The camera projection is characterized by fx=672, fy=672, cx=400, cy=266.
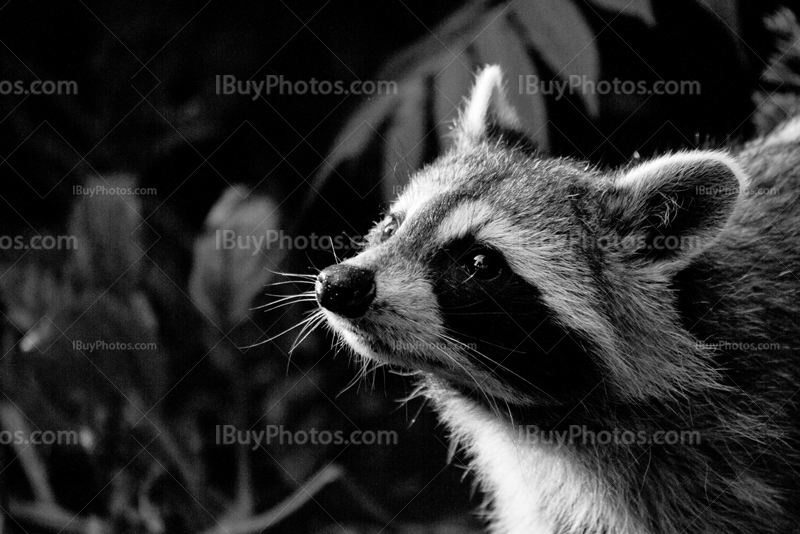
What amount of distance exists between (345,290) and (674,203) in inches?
55.6

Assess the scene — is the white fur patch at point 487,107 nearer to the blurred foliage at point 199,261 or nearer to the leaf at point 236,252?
the blurred foliage at point 199,261

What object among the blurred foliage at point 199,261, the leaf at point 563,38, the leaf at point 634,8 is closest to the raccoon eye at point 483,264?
the blurred foliage at point 199,261

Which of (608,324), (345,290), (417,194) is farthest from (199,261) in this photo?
(608,324)

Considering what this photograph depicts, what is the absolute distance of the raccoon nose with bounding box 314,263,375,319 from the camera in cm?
258

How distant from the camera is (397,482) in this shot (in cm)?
419

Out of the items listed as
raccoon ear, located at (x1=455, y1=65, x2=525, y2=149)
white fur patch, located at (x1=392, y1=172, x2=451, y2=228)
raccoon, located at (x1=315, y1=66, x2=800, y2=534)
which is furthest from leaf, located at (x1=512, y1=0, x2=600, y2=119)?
white fur patch, located at (x1=392, y1=172, x2=451, y2=228)

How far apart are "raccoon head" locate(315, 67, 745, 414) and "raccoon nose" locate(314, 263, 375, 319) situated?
2.4 inches

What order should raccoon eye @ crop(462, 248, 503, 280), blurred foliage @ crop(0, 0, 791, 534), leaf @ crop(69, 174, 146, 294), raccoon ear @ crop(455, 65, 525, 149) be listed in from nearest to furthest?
1. raccoon eye @ crop(462, 248, 503, 280)
2. raccoon ear @ crop(455, 65, 525, 149)
3. blurred foliage @ crop(0, 0, 791, 534)
4. leaf @ crop(69, 174, 146, 294)

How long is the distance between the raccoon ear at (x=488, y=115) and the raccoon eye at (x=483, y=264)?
0.95 m

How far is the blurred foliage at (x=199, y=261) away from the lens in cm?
413

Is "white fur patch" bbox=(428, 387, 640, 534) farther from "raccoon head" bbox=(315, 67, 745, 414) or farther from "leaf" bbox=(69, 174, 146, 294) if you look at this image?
"leaf" bbox=(69, 174, 146, 294)

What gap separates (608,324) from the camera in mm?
2977

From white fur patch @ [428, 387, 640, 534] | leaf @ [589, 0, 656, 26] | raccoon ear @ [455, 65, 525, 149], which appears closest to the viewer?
white fur patch @ [428, 387, 640, 534]

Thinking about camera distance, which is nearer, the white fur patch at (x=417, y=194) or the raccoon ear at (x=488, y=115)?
the white fur patch at (x=417, y=194)
